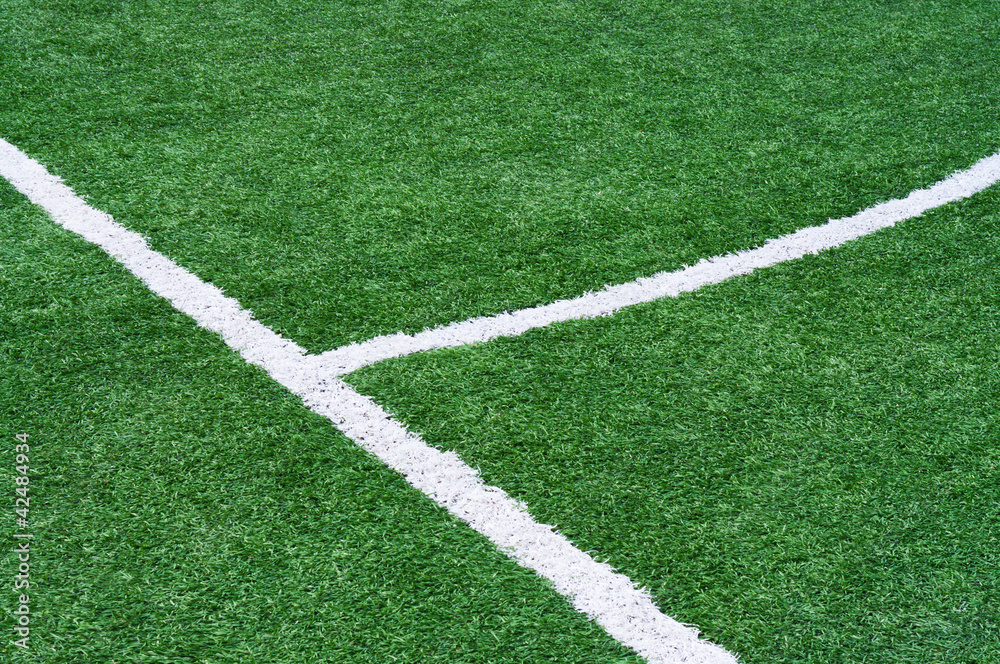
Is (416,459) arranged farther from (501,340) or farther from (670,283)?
(670,283)

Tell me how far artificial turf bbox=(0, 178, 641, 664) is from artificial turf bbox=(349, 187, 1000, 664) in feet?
0.70

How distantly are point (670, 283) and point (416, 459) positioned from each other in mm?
1012

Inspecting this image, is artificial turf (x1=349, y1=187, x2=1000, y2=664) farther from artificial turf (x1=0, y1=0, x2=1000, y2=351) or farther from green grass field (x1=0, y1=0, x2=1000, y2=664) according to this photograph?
artificial turf (x1=0, y1=0, x2=1000, y2=351)

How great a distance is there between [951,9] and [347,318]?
3698 mm

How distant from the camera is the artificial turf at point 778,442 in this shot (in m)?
2.02

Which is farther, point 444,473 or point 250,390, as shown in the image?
point 250,390

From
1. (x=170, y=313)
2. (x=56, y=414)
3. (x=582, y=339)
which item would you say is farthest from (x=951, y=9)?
(x=56, y=414)

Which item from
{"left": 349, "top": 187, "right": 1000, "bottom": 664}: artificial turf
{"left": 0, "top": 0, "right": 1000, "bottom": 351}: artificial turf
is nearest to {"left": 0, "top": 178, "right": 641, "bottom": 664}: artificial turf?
{"left": 349, "top": 187, "right": 1000, "bottom": 664}: artificial turf

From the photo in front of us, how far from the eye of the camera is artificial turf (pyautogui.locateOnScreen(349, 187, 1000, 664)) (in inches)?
79.7

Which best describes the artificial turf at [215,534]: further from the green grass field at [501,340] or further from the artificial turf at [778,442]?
the artificial turf at [778,442]

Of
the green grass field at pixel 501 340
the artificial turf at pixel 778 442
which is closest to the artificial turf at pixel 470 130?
the green grass field at pixel 501 340

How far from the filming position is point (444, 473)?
2314mm

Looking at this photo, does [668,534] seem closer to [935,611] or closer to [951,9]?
[935,611]

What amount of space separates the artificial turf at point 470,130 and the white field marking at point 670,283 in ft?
0.17
